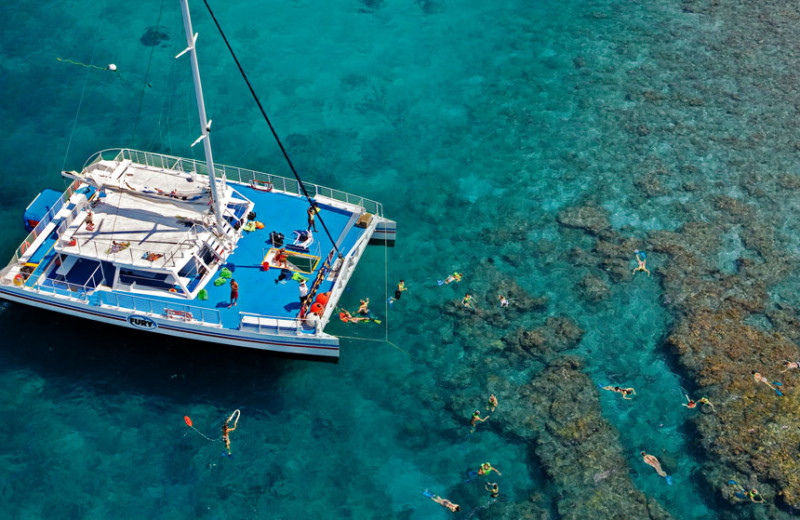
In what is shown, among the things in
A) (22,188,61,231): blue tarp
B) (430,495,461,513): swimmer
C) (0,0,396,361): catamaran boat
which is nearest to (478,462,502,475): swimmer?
(430,495,461,513): swimmer

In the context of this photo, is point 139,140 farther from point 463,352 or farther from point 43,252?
point 463,352

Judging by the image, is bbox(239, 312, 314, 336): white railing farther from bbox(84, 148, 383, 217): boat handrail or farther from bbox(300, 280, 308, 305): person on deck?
bbox(84, 148, 383, 217): boat handrail

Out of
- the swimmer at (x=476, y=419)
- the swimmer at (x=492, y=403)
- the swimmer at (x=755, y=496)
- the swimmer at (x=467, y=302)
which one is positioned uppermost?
the swimmer at (x=467, y=302)

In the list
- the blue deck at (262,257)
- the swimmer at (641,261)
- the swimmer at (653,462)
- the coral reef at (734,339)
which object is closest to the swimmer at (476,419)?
the swimmer at (653,462)

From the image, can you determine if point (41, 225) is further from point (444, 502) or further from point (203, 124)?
point (444, 502)

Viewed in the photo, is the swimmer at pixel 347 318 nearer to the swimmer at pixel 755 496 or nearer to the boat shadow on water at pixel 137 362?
the boat shadow on water at pixel 137 362

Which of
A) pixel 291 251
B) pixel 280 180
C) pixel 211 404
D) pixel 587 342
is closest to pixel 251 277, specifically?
pixel 291 251

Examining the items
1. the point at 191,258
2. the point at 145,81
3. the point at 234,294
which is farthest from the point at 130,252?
the point at 145,81
